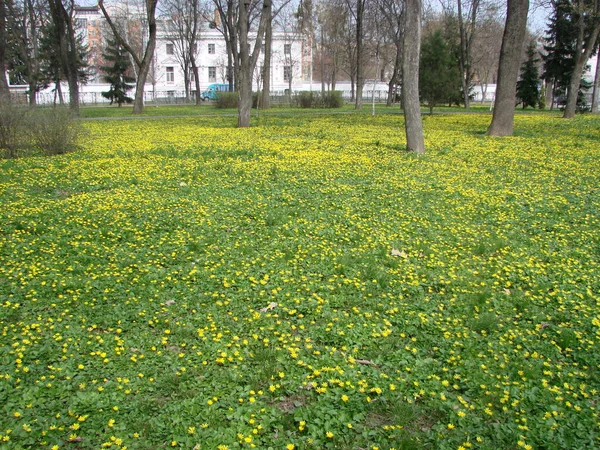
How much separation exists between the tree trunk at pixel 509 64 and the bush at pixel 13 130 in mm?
14973

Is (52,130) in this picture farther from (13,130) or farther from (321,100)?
(321,100)

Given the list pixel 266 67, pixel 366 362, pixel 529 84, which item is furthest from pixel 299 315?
pixel 529 84

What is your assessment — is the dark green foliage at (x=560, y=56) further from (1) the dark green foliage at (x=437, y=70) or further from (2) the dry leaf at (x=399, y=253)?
(2) the dry leaf at (x=399, y=253)

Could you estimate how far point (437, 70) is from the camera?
2467 centimetres

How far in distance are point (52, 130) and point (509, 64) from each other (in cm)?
1474

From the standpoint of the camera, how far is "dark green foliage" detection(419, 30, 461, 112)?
80.4 ft

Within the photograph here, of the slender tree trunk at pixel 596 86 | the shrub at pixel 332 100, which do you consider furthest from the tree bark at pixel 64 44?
the slender tree trunk at pixel 596 86

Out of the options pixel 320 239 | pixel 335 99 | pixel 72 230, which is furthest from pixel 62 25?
pixel 320 239

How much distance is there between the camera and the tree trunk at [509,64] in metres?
15.9

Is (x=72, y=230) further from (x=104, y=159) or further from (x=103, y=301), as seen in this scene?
(x=104, y=159)

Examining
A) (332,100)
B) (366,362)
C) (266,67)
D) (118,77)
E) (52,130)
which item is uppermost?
(118,77)

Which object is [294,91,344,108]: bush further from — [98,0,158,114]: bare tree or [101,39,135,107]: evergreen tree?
[101,39,135,107]: evergreen tree

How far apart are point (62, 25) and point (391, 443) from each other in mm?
31970

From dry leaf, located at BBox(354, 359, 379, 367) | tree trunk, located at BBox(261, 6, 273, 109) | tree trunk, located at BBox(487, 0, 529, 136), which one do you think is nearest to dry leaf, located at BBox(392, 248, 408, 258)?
dry leaf, located at BBox(354, 359, 379, 367)
